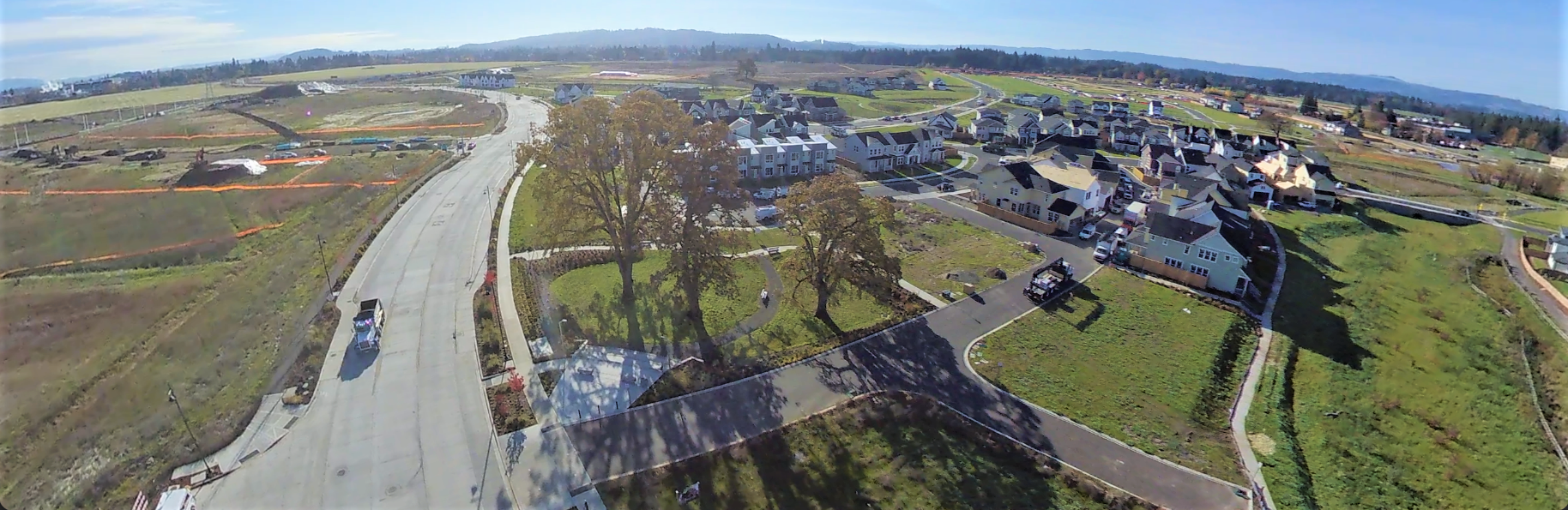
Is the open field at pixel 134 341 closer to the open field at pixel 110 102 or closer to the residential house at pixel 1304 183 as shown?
the residential house at pixel 1304 183

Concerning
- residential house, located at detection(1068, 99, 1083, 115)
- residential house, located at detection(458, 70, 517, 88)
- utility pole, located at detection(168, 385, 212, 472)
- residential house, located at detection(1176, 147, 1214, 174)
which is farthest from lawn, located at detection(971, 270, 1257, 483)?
residential house, located at detection(458, 70, 517, 88)

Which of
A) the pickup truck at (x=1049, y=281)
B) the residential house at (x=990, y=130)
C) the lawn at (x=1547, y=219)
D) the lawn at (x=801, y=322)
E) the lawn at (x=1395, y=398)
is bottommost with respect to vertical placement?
the lawn at (x=1395, y=398)

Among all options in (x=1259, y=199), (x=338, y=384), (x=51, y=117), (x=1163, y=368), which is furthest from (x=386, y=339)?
(x=51, y=117)

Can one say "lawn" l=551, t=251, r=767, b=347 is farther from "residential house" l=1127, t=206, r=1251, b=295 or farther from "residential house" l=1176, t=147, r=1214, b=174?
"residential house" l=1176, t=147, r=1214, b=174

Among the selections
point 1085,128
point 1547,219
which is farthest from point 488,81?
point 1547,219

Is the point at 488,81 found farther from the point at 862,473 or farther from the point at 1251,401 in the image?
the point at 1251,401

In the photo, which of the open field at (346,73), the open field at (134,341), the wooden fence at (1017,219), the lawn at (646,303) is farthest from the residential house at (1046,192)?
the open field at (346,73)
